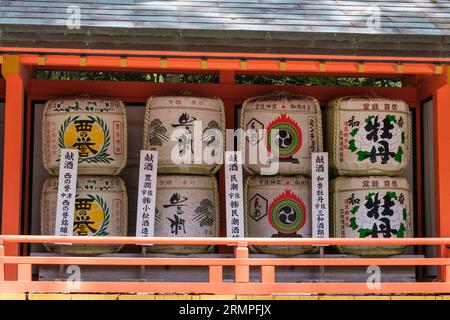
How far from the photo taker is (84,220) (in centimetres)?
859

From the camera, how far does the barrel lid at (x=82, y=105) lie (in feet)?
28.6

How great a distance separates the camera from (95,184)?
869cm

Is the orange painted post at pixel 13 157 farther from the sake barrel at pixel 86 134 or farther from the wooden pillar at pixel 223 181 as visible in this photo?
the wooden pillar at pixel 223 181

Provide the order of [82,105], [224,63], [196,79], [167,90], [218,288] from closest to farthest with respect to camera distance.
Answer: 1. [218,288]
2. [224,63]
3. [82,105]
4. [167,90]
5. [196,79]

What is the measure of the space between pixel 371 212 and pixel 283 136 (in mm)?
1158

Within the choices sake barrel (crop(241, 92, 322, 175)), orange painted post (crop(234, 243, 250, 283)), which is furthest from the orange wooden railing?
sake barrel (crop(241, 92, 322, 175))

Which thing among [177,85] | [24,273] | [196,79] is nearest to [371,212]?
[177,85]

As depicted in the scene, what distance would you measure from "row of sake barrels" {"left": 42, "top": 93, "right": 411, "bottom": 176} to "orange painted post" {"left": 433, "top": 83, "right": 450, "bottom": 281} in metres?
0.36

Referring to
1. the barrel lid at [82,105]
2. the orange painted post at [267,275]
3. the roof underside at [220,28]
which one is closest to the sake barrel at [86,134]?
the barrel lid at [82,105]

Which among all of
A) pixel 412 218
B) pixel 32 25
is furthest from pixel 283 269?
pixel 32 25

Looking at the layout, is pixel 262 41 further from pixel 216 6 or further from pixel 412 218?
pixel 412 218

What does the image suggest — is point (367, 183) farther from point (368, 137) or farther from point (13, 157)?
point (13, 157)

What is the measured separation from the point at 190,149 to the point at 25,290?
7.40ft
